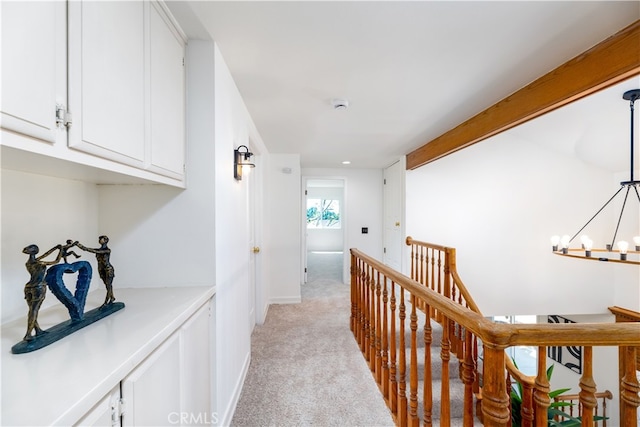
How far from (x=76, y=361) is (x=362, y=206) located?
15.9 ft

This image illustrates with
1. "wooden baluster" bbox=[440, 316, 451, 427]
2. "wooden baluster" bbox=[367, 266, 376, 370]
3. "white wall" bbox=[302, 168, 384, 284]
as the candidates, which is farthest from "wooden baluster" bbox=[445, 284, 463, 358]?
"white wall" bbox=[302, 168, 384, 284]

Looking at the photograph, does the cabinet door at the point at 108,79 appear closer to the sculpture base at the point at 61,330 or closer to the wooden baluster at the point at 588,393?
the sculpture base at the point at 61,330

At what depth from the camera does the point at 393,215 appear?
15.7 feet

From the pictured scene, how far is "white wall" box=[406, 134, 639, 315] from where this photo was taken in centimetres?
428

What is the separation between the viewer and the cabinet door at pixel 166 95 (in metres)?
1.20

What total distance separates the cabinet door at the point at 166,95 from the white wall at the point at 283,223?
2566 mm

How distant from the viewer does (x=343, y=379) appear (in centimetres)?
217

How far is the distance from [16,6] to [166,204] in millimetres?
989

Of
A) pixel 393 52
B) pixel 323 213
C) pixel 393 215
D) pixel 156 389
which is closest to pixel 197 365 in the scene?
pixel 156 389

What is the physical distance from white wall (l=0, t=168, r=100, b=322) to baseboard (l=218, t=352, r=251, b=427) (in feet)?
3.20

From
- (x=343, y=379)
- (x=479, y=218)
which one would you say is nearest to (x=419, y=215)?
(x=479, y=218)

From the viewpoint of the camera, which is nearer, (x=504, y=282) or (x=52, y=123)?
(x=52, y=123)

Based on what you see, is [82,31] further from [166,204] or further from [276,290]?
[276,290]

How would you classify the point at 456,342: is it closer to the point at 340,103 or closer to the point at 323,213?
the point at 340,103
